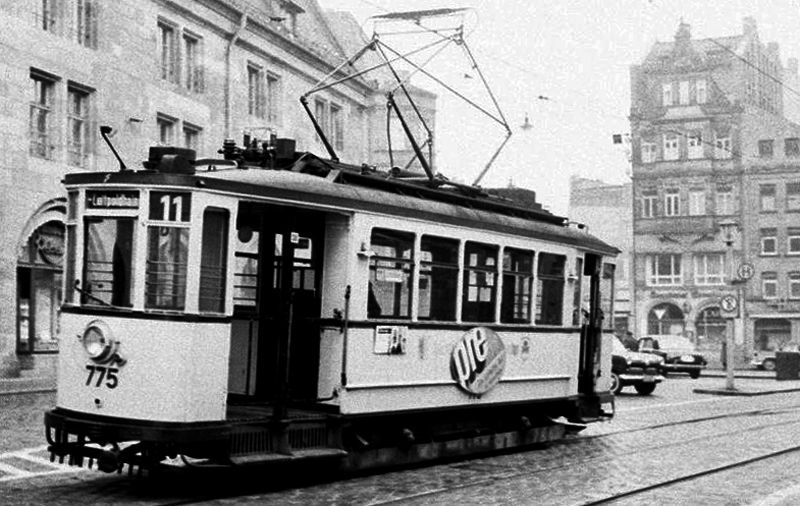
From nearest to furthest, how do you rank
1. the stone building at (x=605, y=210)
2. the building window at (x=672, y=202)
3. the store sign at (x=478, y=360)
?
the store sign at (x=478, y=360)
the building window at (x=672, y=202)
the stone building at (x=605, y=210)

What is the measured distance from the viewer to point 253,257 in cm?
1230

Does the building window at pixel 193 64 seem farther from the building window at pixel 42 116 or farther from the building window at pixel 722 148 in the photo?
the building window at pixel 722 148

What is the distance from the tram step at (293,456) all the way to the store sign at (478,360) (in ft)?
7.84

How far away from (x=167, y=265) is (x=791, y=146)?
2490 inches

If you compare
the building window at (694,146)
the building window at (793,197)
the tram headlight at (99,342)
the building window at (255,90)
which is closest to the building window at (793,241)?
the building window at (793,197)

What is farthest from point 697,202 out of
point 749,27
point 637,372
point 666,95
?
point 637,372

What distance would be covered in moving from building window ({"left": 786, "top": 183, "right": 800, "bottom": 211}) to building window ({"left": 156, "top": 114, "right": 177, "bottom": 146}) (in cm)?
4627

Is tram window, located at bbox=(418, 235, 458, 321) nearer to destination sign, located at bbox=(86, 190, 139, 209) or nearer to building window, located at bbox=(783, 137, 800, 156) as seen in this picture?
destination sign, located at bbox=(86, 190, 139, 209)

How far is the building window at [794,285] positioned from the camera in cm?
6656

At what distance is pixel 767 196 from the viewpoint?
68.6 meters

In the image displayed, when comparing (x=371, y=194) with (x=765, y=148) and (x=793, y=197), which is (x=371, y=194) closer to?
(x=793, y=197)

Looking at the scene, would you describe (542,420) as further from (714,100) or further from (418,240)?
(714,100)

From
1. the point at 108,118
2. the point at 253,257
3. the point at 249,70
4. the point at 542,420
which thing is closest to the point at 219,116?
the point at 249,70

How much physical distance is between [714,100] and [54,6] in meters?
50.3
